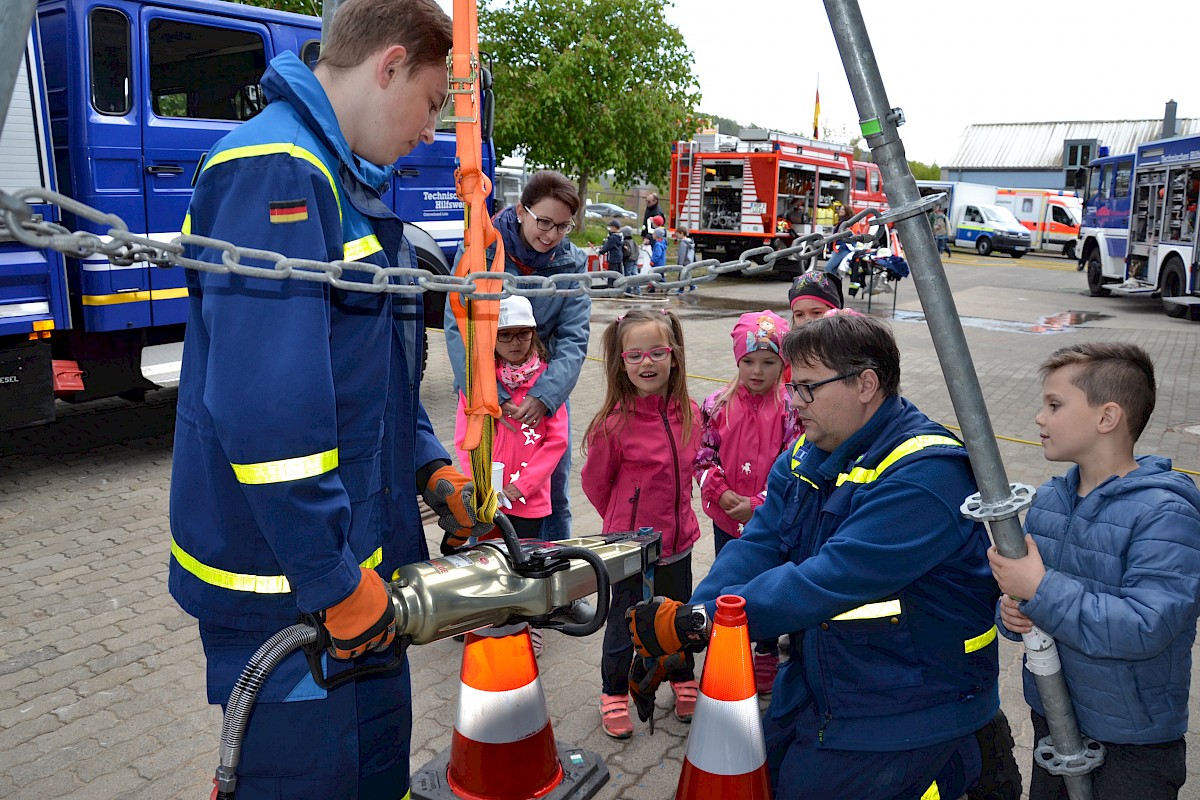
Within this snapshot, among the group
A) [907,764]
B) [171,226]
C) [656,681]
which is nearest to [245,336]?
[656,681]

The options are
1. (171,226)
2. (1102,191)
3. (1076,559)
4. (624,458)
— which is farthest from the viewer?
(1102,191)

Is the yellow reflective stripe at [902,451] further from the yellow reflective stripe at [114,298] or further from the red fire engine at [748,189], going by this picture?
the red fire engine at [748,189]

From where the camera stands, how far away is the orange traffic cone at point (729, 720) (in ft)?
7.44

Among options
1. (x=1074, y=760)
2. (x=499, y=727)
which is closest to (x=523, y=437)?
(x=499, y=727)

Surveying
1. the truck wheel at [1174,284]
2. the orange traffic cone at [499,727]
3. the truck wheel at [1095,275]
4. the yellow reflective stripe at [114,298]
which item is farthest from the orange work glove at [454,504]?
the truck wheel at [1095,275]

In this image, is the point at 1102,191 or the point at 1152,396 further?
the point at 1102,191

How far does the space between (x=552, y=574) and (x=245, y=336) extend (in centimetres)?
87

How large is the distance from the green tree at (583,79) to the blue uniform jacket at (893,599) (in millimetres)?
23815

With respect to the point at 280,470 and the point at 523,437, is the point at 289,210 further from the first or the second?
the point at 523,437

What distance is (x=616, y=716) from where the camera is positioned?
3475 millimetres

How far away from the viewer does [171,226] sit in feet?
20.6

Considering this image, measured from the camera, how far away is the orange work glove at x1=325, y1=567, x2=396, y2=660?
183 cm

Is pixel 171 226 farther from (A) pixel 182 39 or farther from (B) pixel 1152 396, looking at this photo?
(B) pixel 1152 396

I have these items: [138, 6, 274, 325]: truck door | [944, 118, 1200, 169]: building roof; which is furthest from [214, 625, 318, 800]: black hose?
[944, 118, 1200, 169]: building roof
